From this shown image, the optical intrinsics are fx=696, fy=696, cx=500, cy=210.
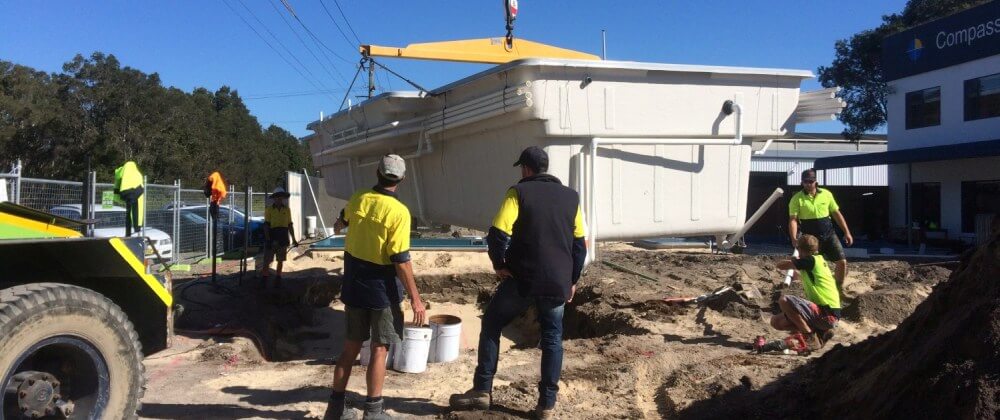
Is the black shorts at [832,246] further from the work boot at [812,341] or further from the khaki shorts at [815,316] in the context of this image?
the work boot at [812,341]

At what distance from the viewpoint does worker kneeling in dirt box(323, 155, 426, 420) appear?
409cm

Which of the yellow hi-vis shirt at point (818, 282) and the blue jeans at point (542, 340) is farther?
the yellow hi-vis shirt at point (818, 282)

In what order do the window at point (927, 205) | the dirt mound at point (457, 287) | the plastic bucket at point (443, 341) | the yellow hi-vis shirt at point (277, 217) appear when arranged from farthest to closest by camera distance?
1. the window at point (927, 205)
2. the yellow hi-vis shirt at point (277, 217)
3. the dirt mound at point (457, 287)
4. the plastic bucket at point (443, 341)

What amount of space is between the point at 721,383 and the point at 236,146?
43.7 m

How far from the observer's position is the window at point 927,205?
21312 mm

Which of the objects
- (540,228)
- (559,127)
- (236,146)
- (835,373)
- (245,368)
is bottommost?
(245,368)

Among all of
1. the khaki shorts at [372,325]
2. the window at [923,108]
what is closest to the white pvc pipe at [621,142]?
the khaki shorts at [372,325]

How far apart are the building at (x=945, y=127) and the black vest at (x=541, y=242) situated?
1815 centimetres

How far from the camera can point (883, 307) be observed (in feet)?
22.4

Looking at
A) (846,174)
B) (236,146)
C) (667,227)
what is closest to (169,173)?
(236,146)

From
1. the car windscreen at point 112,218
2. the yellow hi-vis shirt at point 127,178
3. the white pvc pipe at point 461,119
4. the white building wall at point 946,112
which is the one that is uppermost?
the white building wall at point 946,112

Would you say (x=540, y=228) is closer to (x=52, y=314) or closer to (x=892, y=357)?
(x=892, y=357)

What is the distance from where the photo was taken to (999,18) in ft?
61.9

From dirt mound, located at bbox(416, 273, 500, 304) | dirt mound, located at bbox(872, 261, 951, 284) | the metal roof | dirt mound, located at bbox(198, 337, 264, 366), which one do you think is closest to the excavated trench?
dirt mound, located at bbox(416, 273, 500, 304)
